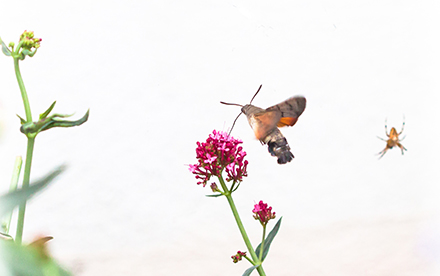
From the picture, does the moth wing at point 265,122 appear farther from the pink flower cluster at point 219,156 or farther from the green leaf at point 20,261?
the green leaf at point 20,261

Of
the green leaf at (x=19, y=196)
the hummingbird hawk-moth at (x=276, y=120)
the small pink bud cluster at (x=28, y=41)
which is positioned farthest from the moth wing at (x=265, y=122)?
the green leaf at (x=19, y=196)

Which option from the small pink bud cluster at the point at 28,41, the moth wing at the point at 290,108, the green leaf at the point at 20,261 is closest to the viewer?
the green leaf at the point at 20,261

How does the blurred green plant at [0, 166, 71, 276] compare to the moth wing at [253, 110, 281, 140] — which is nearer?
the blurred green plant at [0, 166, 71, 276]

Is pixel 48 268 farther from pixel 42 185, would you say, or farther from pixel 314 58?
pixel 314 58

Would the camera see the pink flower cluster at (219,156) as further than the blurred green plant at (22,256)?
Yes

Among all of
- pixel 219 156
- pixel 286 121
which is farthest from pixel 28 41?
pixel 286 121

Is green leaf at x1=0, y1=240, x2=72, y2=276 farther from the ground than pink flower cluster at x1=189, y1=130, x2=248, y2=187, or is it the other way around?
pink flower cluster at x1=189, y1=130, x2=248, y2=187

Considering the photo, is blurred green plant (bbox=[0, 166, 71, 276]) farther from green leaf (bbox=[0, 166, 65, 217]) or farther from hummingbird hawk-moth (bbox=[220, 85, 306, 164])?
hummingbird hawk-moth (bbox=[220, 85, 306, 164])

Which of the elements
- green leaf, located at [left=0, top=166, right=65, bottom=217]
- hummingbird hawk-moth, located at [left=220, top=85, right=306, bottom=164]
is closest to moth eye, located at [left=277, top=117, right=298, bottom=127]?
hummingbird hawk-moth, located at [left=220, top=85, right=306, bottom=164]

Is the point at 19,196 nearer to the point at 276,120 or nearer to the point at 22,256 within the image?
the point at 22,256
